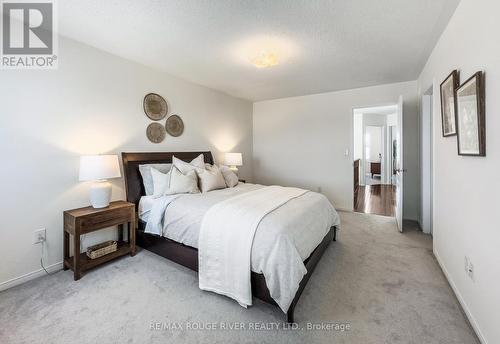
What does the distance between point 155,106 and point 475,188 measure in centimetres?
358

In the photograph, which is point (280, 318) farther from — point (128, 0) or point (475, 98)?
point (128, 0)

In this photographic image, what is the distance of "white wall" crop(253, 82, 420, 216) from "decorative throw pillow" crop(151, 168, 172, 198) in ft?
9.90

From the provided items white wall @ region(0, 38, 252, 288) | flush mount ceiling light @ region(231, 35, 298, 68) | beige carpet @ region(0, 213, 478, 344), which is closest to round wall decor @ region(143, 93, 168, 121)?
white wall @ region(0, 38, 252, 288)

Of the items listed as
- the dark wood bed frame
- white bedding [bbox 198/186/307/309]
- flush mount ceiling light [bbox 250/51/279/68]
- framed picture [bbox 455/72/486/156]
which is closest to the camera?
framed picture [bbox 455/72/486/156]

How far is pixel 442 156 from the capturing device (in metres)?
2.30

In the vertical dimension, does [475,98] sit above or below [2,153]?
above

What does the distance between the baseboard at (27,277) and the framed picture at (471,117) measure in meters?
3.80

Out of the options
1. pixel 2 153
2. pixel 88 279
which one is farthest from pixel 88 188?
pixel 88 279

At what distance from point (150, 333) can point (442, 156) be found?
3.04 m

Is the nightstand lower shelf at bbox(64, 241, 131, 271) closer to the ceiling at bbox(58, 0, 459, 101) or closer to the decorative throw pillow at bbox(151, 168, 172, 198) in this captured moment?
the decorative throw pillow at bbox(151, 168, 172, 198)

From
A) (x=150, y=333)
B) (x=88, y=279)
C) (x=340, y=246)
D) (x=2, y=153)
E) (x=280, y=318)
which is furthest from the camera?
(x=340, y=246)

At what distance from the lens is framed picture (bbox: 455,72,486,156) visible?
4.64 feet

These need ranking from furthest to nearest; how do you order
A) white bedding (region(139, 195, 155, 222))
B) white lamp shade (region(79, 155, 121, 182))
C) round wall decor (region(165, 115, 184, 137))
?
round wall decor (region(165, 115, 184, 137)), white bedding (region(139, 195, 155, 222)), white lamp shade (region(79, 155, 121, 182))

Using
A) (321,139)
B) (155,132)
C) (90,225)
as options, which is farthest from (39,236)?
(321,139)
